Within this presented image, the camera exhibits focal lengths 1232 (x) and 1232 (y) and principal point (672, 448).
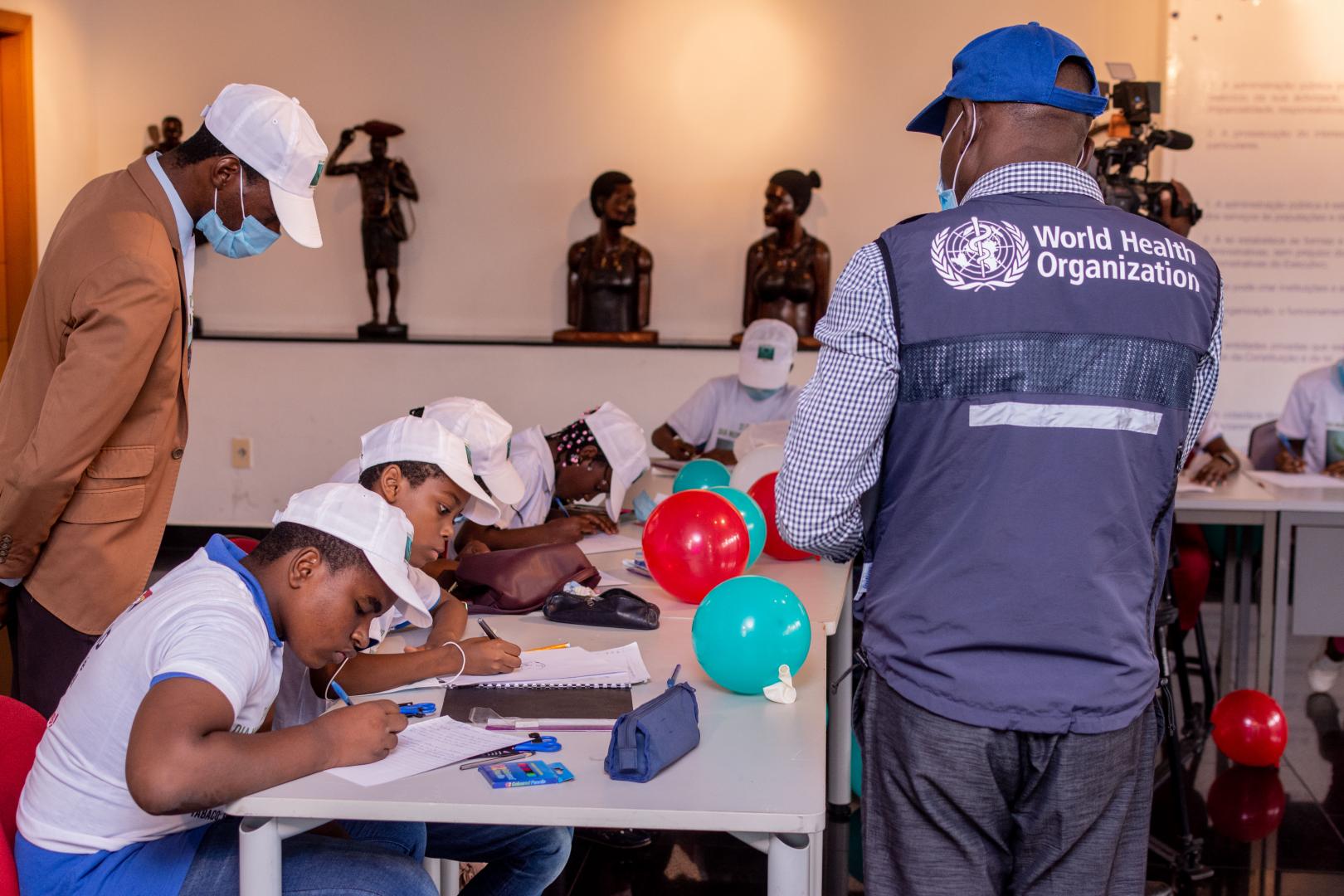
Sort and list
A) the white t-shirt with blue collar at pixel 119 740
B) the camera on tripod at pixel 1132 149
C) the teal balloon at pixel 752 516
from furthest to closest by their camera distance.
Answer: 1. the camera on tripod at pixel 1132 149
2. the teal balloon at pixel 752 516
3. the white t-shirt with blue collar at pixel 119 740

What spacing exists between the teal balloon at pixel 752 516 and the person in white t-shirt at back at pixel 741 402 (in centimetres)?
163

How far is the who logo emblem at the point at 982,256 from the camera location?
145cm

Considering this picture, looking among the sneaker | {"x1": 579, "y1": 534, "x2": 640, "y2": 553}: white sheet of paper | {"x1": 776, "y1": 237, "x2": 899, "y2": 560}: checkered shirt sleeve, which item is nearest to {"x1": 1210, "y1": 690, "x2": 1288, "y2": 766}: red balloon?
the sneaker

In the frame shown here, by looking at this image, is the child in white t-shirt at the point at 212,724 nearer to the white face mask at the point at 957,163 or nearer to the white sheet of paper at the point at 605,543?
the white face mask at the point at 957,163

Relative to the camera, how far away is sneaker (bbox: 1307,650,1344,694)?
15.4ft

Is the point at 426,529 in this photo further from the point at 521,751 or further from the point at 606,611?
the point at 521,751

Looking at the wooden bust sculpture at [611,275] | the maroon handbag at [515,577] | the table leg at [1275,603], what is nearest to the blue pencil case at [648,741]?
the maroon handbag at [515,577]

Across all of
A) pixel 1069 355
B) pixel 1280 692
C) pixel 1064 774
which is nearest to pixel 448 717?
pixel 1064 774

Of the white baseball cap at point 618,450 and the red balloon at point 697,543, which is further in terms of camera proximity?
the white baseball cap at point 618,450


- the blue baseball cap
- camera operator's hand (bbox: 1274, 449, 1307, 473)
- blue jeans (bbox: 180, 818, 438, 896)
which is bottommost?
blue jeans (bbox: 180, 818, 438, 896)

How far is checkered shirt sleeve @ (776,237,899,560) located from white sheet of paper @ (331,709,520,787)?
584 millimetres

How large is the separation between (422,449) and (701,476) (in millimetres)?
1375

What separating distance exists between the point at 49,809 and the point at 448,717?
58 cm

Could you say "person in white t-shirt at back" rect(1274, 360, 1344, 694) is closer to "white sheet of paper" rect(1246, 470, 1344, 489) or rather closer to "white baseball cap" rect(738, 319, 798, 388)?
"white sheet of paper" rect(1246, 470, 1344, 489)
